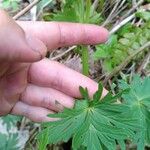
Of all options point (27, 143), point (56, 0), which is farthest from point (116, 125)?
point (56, 0)

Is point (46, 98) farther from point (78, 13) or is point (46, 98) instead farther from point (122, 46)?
point (122, 46)

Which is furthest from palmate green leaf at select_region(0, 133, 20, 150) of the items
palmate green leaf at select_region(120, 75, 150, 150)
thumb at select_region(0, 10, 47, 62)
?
thumb at select_region(0, 10, 47, 62)

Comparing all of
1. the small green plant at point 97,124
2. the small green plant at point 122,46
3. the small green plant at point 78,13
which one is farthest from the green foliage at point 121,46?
the small green plant at point 97,124

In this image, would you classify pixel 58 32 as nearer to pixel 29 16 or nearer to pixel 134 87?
pixel 134 87

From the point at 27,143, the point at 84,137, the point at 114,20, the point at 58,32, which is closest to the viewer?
the point at 84,137

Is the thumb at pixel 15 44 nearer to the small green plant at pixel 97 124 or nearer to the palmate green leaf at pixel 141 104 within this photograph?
the small green plant at pixel 97 124
